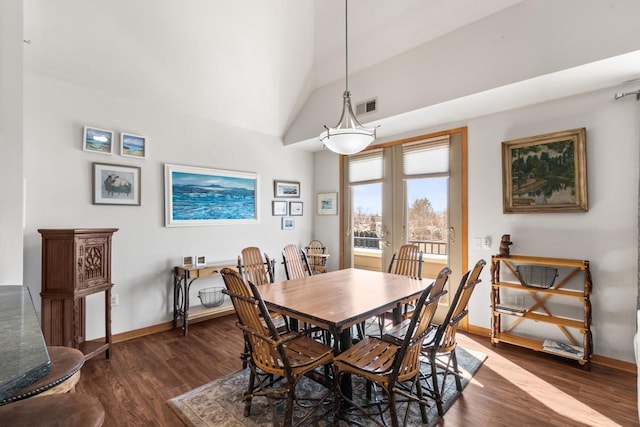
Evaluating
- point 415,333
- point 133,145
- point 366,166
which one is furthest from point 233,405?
point 366,166

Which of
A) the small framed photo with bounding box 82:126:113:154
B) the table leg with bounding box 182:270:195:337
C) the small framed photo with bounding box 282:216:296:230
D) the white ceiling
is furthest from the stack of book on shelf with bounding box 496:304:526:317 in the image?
the small framed photo with bounding box 82:126:113:154

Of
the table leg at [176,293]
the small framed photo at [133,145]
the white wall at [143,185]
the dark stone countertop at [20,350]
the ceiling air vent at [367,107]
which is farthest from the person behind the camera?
the ceiling air vent at [367,107]

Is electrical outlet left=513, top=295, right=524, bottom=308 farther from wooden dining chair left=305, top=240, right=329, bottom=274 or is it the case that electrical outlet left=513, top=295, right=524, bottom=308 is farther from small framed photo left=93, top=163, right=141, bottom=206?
small framed photo left=93, top=163, right=141, bottom=206

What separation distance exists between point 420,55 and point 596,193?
225 cm

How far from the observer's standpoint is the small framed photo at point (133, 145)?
3.35m

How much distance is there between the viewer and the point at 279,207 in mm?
4988

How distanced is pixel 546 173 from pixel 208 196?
4.03 m

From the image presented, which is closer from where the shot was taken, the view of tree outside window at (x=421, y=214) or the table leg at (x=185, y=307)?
the table leg at (x=185, y=307)

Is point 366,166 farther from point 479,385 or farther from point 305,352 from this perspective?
point 305,352

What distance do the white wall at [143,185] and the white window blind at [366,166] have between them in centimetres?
132

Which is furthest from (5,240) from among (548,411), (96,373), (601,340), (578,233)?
(601,340)

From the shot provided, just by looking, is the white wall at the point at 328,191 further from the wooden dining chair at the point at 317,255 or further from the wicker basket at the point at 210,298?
the wicker basket at the point at 210,298

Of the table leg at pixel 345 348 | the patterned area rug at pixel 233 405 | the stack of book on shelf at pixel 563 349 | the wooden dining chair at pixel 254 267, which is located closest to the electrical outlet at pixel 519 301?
the stack of book on shelf at pixel 563 349

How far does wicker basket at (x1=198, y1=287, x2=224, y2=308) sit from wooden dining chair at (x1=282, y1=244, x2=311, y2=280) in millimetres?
1203
